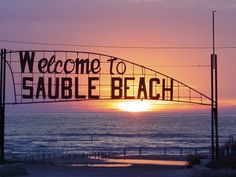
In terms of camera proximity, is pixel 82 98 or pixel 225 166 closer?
pixel 225 166

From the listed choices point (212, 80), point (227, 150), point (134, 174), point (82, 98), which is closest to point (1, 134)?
point (82, 98)

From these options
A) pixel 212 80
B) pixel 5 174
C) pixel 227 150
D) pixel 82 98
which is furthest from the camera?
pixel 227 150

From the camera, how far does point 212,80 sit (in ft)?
109

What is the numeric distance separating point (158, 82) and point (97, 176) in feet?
22.9

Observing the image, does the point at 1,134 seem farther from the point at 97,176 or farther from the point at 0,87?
the point at 97,176

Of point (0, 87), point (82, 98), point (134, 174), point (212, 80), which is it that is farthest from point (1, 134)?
point (212, 80)

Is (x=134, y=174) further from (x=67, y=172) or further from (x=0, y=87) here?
(x=0, y=87)

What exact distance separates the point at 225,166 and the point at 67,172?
847cm

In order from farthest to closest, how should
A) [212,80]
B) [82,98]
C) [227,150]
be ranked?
[227,150] → [82,98] → [212,80]

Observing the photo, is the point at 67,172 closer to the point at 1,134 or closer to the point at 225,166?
the point at 1,134

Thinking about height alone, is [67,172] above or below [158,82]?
below

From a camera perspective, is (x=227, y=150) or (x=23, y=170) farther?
(x=227, y=150)

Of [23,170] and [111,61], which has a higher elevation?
[111,61]

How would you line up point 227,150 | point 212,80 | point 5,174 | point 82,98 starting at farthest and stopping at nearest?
point 227,150 < point 82,98 < point 212,80 < point 5,174
